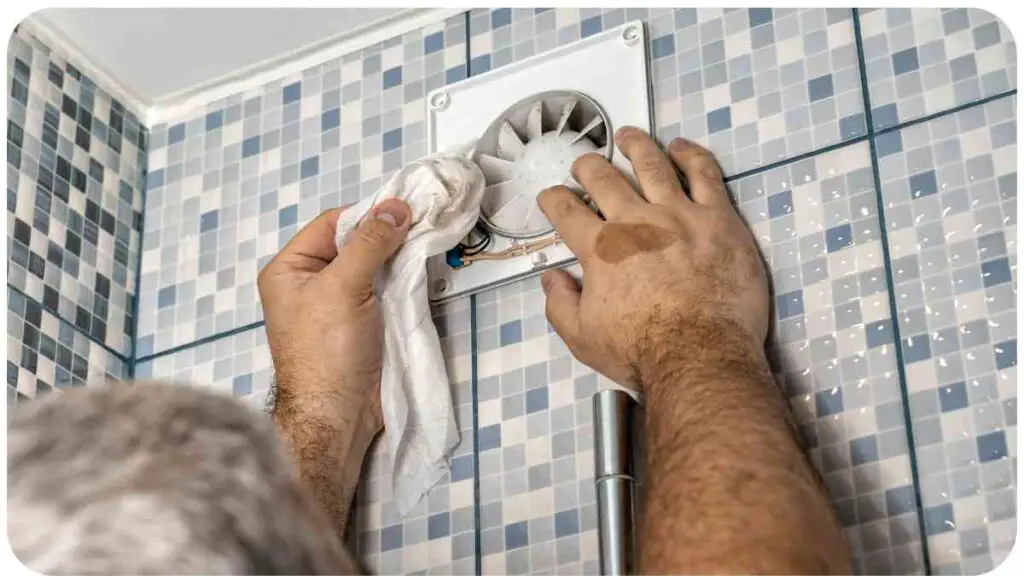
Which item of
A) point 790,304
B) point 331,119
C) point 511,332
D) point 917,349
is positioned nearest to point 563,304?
point 511,332

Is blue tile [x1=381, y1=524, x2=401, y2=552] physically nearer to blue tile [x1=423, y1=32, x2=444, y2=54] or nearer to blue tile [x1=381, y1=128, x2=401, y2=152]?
blue tile [x1=381, y1=128, x2=401, y2=152]

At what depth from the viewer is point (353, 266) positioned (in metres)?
1.33

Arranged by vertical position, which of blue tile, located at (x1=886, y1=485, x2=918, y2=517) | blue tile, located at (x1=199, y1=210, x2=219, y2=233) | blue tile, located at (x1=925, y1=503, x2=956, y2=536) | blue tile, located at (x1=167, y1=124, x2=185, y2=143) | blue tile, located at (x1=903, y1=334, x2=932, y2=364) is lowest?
blue tile, located at (x1=925, y1=503, x2=956, y2=536)

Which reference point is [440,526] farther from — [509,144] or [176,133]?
[176,133]

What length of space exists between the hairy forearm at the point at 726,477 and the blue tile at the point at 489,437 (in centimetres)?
18

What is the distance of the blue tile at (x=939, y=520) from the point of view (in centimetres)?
113

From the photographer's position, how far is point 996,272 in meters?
1.19

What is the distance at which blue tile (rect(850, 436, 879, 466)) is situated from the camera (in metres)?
1.17

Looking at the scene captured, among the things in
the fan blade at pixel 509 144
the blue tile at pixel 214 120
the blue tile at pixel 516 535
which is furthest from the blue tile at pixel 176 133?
the blue tile at pixel 516 535

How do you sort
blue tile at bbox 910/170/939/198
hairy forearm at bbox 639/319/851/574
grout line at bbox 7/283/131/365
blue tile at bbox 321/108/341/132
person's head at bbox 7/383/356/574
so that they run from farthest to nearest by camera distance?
blue tile at bbox 321/108/341/132, grout line at bbox 7/283/131/365, blue tile at bbox 910/170/939/198, hairy forearm at bbox 639/319/851/574, person's head at bbox 7/383/356/574

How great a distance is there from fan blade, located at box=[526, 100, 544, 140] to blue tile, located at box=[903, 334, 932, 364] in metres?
0.40

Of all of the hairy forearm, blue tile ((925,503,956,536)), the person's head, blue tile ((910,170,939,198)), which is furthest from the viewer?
blue tile ((910,170,939,198))

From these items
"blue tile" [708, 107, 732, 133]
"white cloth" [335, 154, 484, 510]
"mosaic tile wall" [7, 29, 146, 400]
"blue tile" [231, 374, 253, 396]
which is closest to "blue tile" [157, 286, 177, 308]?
"mosaic tile wall" [7, 29, 146, 400]
